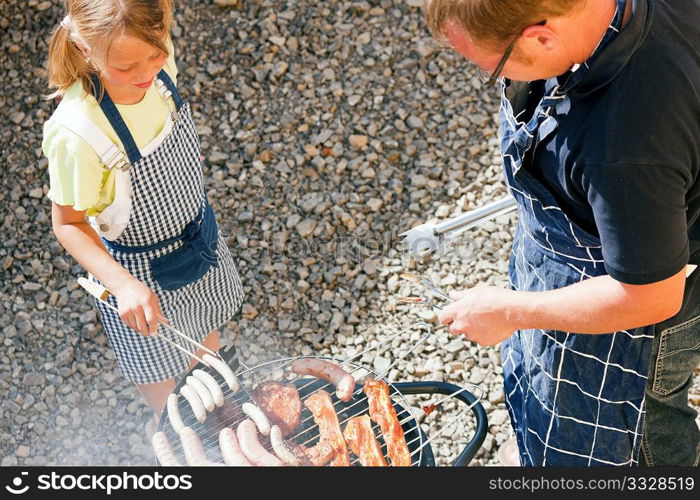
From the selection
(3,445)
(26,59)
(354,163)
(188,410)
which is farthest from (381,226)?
(26,59)

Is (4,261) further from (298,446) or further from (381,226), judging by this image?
(298,446)

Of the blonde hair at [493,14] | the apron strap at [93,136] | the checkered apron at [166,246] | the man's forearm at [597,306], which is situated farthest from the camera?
the checkered apron at [166,246]

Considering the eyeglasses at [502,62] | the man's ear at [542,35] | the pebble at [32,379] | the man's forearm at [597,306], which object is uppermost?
the man's ear at [542,35]

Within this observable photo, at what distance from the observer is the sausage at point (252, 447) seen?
2152 mm

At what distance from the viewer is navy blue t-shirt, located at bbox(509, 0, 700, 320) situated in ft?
5.08

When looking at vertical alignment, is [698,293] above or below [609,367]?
above

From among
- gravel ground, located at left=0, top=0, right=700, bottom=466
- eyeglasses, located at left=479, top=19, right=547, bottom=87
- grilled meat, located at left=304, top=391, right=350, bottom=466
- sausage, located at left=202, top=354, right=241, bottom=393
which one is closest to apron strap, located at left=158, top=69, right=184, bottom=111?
sausage, located at left=202, top=354, right=241, bottom=393

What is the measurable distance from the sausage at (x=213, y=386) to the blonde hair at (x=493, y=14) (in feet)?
4.22

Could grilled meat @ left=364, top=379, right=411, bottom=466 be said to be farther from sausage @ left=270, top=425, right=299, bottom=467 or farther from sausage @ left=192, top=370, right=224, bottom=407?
sausage @ left=192, top=370, right=224, bottom=407

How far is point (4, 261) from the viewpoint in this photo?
382 centimetres

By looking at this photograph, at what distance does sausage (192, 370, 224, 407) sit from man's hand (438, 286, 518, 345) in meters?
0.74

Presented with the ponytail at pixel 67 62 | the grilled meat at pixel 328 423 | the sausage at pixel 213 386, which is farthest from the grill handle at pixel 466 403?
the ponytail at pixel 67 62

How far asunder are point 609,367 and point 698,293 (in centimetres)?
31

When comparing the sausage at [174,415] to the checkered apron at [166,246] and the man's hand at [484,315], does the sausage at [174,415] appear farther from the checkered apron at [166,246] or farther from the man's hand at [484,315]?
the man's hand at [484,315]
